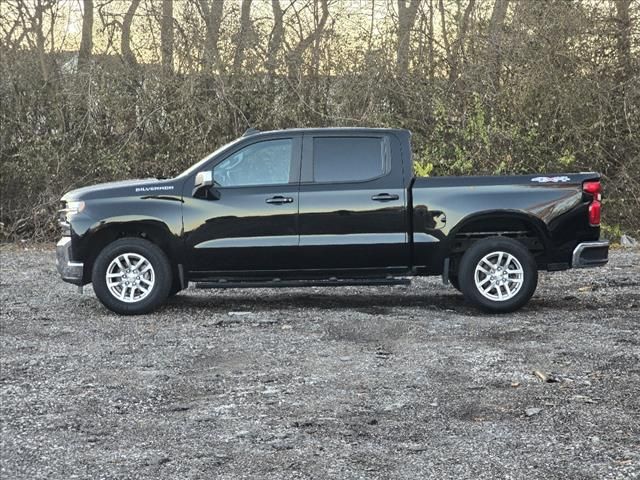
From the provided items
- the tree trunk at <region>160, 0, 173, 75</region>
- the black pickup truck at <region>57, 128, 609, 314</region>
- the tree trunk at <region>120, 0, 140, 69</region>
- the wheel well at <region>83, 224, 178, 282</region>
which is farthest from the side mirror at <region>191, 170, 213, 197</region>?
the tree trunk at <region>120, 0, 140, 69</region>

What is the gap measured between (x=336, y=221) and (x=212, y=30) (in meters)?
7.61

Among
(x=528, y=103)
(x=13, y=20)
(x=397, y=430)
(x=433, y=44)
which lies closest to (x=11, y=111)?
(x=13, y=20)

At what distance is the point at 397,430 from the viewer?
5.51 m

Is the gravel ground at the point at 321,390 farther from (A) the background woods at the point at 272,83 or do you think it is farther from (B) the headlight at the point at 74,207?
(A) the background woods at the point at 272,83

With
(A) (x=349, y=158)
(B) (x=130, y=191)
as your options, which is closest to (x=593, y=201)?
(A) (x=349, y=158)

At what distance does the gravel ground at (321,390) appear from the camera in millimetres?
4988

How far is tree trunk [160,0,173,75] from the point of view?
15.9 meters

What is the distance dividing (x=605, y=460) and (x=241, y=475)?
1.84 m

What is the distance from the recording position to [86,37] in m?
16.2

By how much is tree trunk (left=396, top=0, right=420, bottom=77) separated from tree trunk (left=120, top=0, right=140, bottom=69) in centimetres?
431

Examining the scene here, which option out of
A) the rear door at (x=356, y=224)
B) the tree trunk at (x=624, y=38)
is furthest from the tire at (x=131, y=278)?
the tree trunk at (x=624, y=38)

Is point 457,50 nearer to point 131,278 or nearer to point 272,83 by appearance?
point 272,83

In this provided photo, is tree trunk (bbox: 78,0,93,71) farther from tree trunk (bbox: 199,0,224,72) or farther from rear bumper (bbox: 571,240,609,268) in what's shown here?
rear bumper (bbox: 571,240,609,268)

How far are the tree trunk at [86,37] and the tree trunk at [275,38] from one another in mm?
2976
